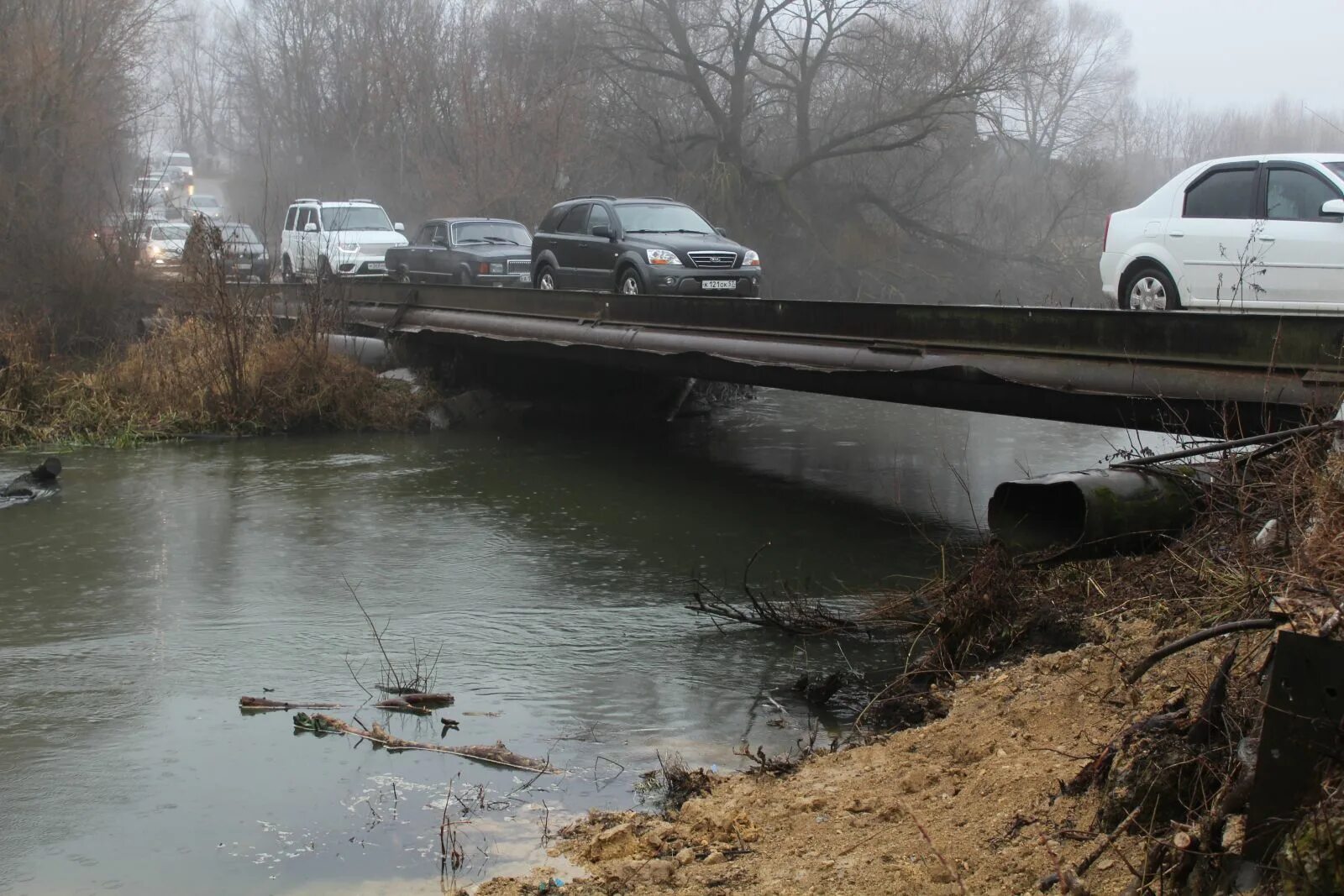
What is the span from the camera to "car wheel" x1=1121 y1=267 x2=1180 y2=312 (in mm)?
11398

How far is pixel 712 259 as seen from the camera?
17297mm

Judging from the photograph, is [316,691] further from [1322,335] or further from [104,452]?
[104,452]

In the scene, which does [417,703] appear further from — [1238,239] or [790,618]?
[1238,239]

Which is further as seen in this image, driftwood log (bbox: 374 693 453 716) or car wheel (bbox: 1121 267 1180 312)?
car wheel (bbox: 1121 267 1180 312)

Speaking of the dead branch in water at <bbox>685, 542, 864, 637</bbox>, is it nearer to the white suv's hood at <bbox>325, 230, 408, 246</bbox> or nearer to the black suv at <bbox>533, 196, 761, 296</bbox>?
the black suv at <bbox>533, 196, 761, 296</bbox>

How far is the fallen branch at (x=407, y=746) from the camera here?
6.07 metres

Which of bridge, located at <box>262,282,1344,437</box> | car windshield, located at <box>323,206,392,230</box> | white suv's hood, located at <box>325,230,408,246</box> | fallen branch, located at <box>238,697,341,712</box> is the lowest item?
fallen branch, located at <box>238,697,341,712</box>

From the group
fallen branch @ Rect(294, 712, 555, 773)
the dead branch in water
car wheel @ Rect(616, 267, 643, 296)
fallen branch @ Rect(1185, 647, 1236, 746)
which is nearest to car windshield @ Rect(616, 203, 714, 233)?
car wheel @ Rect(616, 267, 643, 296)

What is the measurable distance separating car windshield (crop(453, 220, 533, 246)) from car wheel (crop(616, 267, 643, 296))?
7.35m

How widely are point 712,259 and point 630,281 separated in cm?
120

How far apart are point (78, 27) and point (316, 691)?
22.7 meters

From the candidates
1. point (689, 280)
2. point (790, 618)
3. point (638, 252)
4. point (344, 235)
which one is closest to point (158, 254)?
point (344, 235)

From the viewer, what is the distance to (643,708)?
694 centimetres

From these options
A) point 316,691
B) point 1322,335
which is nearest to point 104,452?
point 316,691
